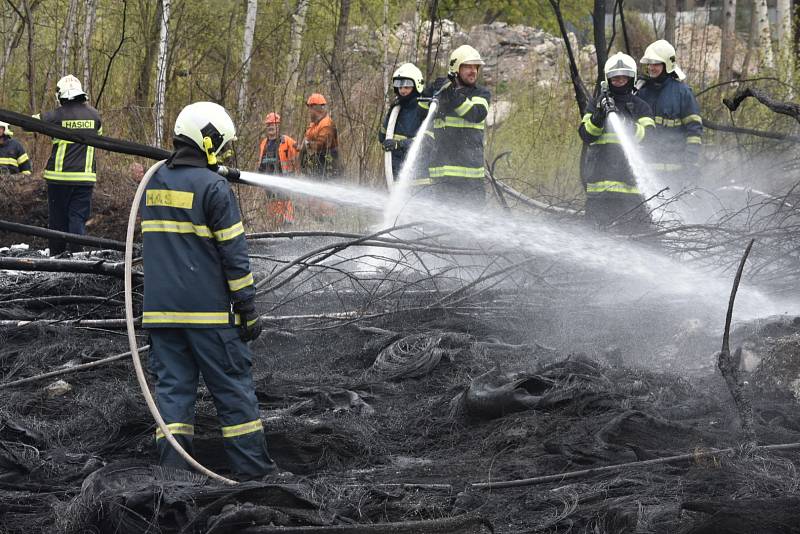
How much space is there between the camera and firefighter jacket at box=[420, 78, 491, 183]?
8812 millimetres

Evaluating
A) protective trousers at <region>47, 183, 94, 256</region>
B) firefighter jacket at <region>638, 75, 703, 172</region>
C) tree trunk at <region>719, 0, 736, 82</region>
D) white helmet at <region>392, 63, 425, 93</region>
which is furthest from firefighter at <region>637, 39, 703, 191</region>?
tree trunk at <region>719, 0, 736, 82</region>

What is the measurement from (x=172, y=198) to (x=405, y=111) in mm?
5157

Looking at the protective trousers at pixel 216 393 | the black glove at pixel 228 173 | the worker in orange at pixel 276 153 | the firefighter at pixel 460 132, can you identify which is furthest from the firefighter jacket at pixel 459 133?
the protective trousers at pixel 216 393

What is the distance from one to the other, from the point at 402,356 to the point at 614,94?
348 cm

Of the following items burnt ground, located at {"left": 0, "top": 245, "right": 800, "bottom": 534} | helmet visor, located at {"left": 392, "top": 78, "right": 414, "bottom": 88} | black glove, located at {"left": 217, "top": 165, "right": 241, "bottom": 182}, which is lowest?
burnt ground, located at {"left": 0, "top": 245, "right": 800, "bottom": 534}

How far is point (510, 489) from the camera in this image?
4133 mm

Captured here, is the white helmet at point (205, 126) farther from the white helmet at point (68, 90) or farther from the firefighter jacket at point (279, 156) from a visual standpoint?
the firefighter jacket at point (279, 156)

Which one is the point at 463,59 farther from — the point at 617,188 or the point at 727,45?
the point at 727,45

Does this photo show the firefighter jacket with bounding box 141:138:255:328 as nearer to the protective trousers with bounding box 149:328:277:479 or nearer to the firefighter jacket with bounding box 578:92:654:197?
the protective trousers with bounding box 149:328:277:479

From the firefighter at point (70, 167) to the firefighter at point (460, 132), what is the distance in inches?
145

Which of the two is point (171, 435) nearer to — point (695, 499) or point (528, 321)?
point (695, 499)

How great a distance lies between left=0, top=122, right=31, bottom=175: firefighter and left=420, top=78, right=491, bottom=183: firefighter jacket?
6.61 metres

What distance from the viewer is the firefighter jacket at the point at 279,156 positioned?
40.5 feet

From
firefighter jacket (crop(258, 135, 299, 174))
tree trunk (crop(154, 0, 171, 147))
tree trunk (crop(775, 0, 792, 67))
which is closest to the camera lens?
tree trunk (crop(154, 0, 171, 147))
